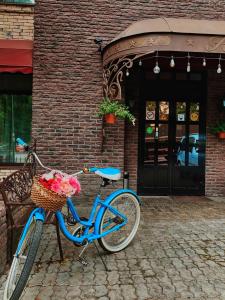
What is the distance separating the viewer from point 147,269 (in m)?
3.78

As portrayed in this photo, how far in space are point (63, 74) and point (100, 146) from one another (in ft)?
5.96

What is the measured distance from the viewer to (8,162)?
771cm

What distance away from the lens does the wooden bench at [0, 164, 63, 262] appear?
356 cm

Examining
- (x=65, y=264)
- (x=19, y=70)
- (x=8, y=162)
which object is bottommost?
(x=65, y=264)

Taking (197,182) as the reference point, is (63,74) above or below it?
above

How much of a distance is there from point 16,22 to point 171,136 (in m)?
4.45

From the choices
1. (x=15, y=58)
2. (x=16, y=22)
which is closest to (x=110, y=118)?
(x=15, y=58)

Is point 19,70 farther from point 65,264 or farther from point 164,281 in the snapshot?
point 164,281

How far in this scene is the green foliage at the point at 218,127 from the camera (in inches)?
312

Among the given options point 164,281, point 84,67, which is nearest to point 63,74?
point 84,67

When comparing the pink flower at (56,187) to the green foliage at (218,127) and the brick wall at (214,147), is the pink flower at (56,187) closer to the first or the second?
the green foliage at (218,127)

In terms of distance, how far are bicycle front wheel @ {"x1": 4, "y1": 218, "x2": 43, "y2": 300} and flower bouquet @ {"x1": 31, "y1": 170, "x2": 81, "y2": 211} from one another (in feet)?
0.63

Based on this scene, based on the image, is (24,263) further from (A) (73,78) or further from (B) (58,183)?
(A) (73,78)

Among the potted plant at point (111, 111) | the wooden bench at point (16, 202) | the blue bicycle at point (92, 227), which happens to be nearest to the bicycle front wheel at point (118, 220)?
the blue bicycle at point (92, 227)
